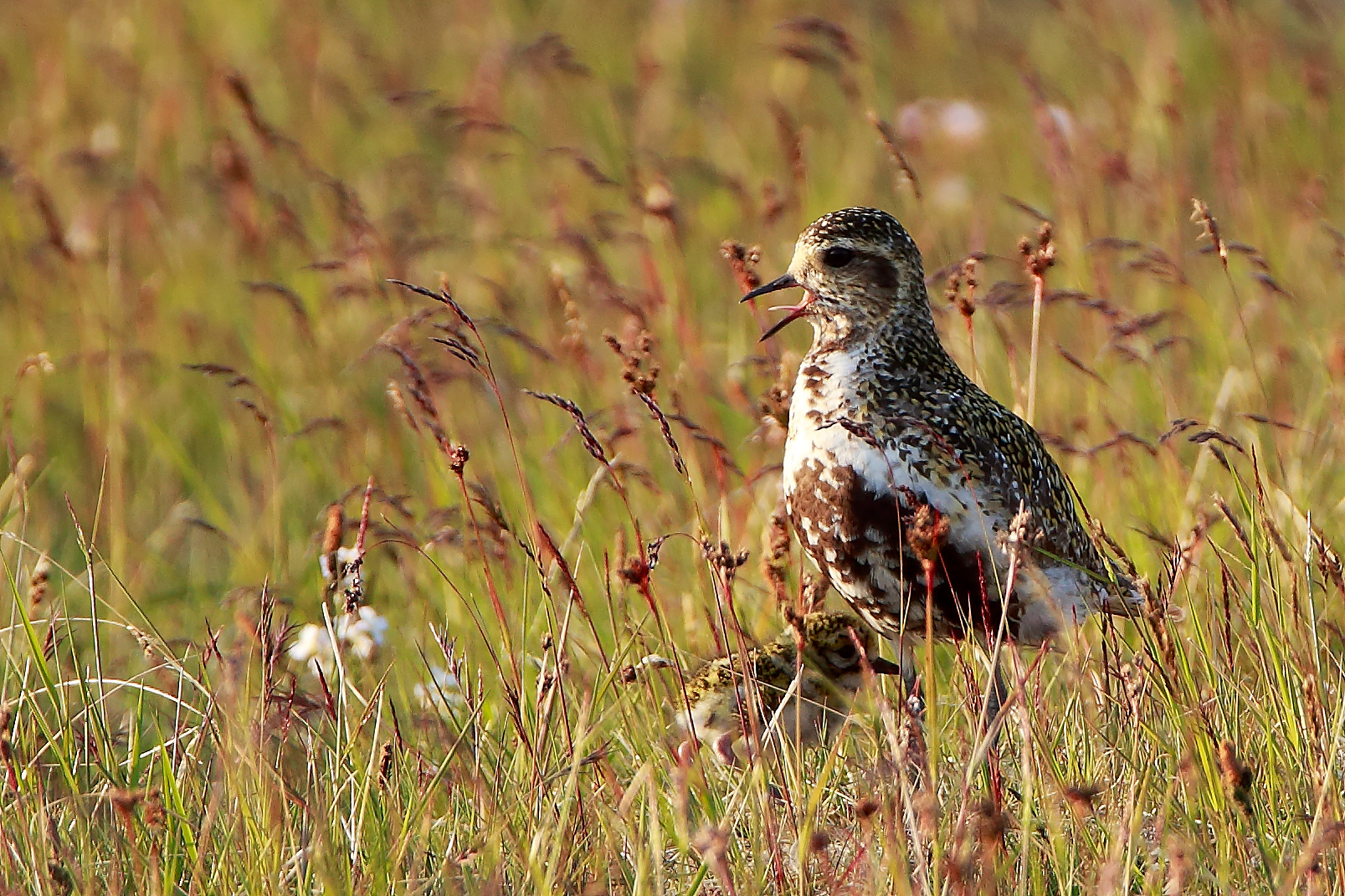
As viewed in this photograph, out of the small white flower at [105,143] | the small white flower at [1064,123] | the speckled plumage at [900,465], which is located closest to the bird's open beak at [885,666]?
the speckled plumage at [900,465]

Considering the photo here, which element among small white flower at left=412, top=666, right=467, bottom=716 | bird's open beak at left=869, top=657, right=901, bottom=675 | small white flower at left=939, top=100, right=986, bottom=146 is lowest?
small white flower at left=412, top=666, right=467, bottom=716

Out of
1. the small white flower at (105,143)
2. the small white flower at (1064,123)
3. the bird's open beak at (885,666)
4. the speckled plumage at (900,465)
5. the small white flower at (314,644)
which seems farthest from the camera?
the small white flower at (105,143)

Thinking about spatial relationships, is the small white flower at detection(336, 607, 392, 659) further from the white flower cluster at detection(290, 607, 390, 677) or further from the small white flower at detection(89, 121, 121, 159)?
the small white flower at detection(89, 121, 121, 159)

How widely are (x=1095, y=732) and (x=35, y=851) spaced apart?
82.8 inches

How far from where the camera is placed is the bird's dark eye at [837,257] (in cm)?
428

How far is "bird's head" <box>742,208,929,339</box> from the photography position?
4277 mm

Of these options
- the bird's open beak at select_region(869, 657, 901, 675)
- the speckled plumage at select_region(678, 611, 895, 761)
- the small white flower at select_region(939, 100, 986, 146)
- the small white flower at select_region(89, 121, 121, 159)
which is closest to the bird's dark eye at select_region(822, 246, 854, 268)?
the speckled plumage at select_region(678, 611, 895, 761)

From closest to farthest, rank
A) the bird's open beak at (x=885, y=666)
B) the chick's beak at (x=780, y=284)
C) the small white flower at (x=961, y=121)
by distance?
the chick's beak at (x=780, y=284)
the bird's open beak at (x=885, y=666)
the small white flower at (x=961, y=121)

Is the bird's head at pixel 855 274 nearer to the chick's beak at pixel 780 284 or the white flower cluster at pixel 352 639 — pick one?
the chick's beak at pixel 780 284

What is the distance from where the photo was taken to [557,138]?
33.1ft

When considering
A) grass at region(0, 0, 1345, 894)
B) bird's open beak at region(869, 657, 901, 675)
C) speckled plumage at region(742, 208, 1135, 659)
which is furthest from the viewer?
bird's open beak at region(869, 657, 901, 675)

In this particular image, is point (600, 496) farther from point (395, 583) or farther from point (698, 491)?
point (395, 583)

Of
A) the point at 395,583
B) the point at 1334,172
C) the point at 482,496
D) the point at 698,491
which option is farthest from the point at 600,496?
the point at 1334,172

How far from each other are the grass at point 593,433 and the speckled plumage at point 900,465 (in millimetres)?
201
